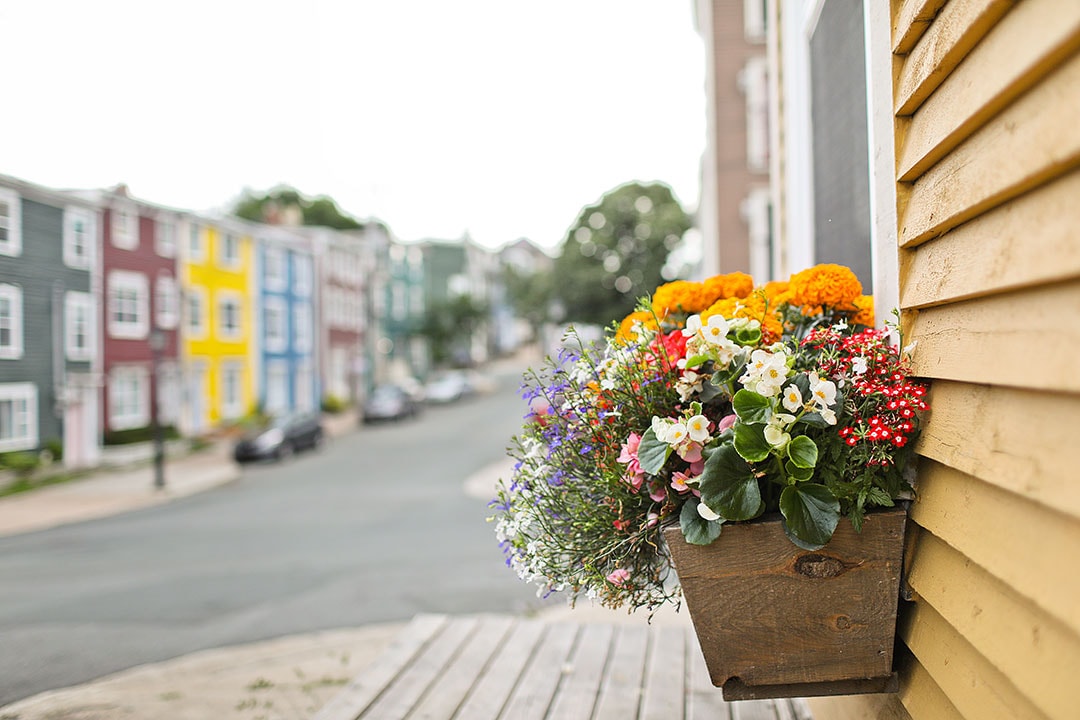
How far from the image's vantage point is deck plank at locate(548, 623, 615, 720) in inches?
105

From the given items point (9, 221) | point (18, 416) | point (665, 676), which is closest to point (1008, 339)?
point (665, 676)

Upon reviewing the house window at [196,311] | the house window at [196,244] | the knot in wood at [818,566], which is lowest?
the knot in wood at [818,566]

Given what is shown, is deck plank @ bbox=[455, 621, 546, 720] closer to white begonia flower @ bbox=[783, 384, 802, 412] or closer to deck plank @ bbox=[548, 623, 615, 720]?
deck plank @ bbox=[548, 623, 615, 720]

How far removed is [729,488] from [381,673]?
205 cm

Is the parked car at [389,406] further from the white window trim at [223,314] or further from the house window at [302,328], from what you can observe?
the white window trim at [223,314]

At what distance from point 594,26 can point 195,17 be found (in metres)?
3.65

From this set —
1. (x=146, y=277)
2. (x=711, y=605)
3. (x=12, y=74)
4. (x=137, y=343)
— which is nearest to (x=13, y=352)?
(x=12, y=74)

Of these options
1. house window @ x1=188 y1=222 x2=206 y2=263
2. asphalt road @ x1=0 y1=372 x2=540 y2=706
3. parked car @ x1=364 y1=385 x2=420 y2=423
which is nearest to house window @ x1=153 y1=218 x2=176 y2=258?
house window @ x1=188 y1=222 x2=206 y2=263

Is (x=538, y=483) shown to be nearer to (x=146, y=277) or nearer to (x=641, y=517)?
(x=641, y=517)

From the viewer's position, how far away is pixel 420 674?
3070 millimetres

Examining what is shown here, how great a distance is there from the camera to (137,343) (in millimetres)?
9562

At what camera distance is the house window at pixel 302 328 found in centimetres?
2758

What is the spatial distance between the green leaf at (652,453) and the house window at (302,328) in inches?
1070

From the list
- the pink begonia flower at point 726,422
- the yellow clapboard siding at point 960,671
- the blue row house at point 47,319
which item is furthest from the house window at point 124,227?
the yellow clapboard siding at point 960,671
